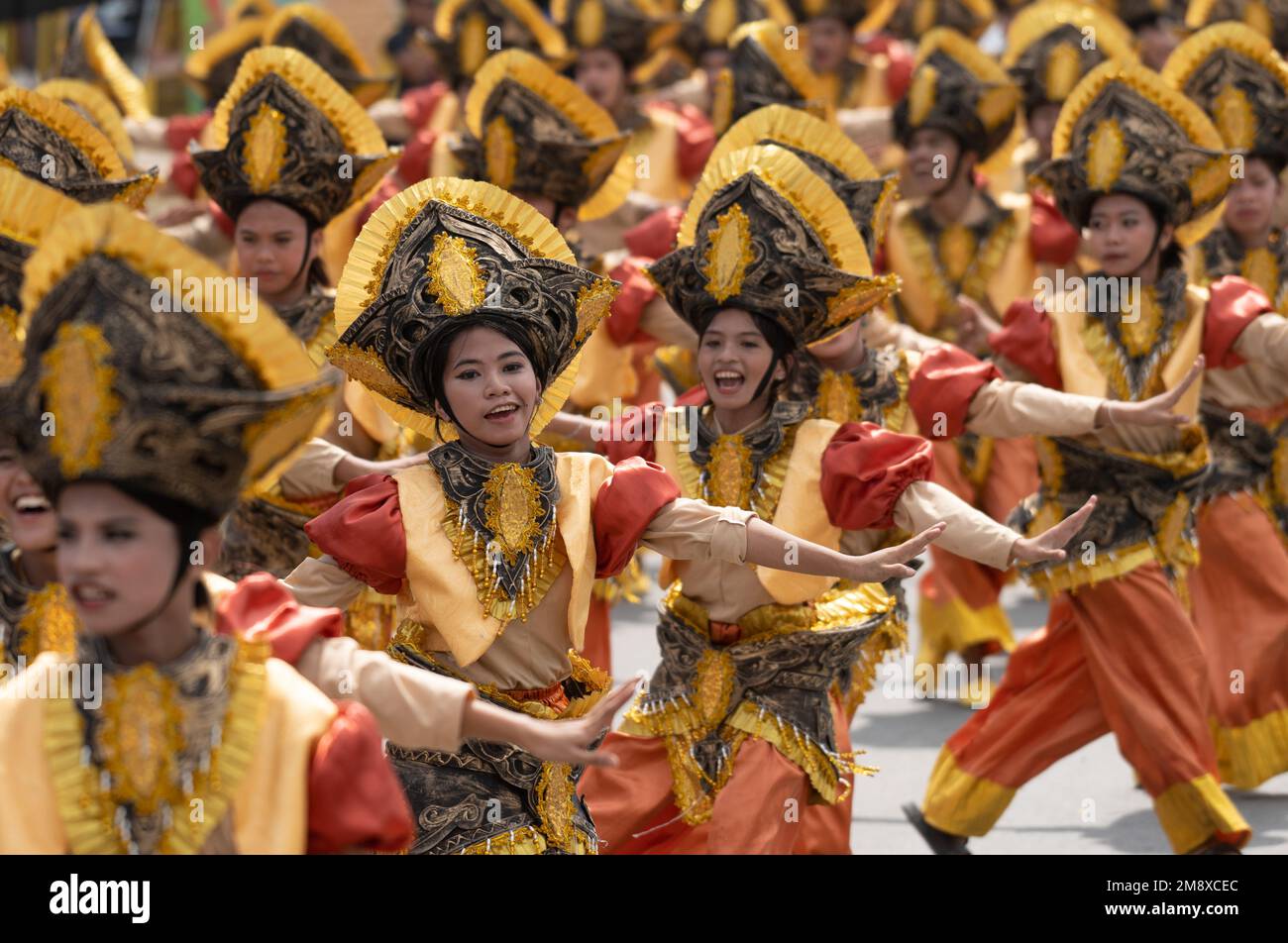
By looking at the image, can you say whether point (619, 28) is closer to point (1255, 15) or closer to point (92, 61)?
point (92, 61)

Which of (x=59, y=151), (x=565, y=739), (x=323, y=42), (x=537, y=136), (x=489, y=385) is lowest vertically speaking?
(x=565, y=739)

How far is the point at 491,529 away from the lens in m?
4.75

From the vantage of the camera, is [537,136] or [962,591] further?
[962,591]

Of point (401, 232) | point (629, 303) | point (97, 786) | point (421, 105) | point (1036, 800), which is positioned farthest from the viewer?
point (421, 105)

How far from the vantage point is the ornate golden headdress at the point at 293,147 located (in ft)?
23.4

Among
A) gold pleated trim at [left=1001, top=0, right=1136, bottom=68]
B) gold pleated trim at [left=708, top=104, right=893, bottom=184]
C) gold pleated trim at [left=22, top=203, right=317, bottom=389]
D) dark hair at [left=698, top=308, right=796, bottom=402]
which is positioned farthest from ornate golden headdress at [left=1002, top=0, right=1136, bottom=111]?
gold pleated trim at [left=22, top=203, right=317, bottom=389]

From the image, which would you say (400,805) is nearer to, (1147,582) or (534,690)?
(534,690)

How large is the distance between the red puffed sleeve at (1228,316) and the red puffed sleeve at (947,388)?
0.79 m

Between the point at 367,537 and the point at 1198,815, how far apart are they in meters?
2.74

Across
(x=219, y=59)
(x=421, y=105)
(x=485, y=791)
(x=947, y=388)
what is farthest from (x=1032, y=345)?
(x=421, y=105)

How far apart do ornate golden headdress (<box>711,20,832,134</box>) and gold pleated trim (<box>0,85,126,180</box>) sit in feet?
11.7

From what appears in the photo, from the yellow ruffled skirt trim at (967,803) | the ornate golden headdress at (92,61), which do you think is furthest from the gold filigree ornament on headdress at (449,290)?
the ornate golden headdress at (92,61)

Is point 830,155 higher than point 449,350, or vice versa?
point 830,155

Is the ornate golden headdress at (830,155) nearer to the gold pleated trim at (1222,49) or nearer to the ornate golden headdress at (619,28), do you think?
the gold pleated trim at (1222,49)
